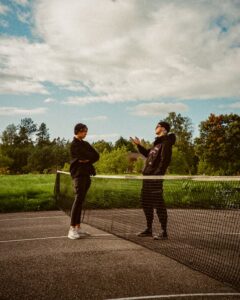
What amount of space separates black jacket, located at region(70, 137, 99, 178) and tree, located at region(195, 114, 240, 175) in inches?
1729

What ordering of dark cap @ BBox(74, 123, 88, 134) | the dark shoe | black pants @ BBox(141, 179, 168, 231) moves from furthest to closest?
dark cap @ BBox(74, 123, 88, 134)
the dark shoe
black pants @ BBox(141, 179, 168, 231)

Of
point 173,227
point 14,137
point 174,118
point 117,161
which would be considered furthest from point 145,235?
point 14,137

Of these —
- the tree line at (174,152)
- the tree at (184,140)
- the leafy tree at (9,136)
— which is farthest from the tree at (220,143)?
the leafy tree at (9,136)

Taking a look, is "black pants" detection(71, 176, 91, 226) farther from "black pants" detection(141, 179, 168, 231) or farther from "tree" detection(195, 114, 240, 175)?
"tree" detection(195, 114, 240, 175)

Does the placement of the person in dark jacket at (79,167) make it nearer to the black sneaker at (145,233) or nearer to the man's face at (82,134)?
the man's face at (82,134)

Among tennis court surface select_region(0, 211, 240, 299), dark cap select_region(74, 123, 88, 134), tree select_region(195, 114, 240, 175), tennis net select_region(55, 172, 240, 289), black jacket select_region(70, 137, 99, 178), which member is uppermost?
tree select_region(195, 114, 240, 175)

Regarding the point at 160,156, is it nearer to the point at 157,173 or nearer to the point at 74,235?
the point at 157,173

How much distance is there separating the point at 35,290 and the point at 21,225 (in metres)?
5.82

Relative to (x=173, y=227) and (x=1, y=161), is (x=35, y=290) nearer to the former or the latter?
(x=173, y=227)

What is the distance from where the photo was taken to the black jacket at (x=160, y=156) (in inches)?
287

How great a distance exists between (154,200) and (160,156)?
93 cm

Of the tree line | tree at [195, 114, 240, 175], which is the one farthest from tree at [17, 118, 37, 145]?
tree at [195, 114, 240, 175]

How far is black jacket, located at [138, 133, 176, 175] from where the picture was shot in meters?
7.29

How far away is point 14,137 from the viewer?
5123 inches
